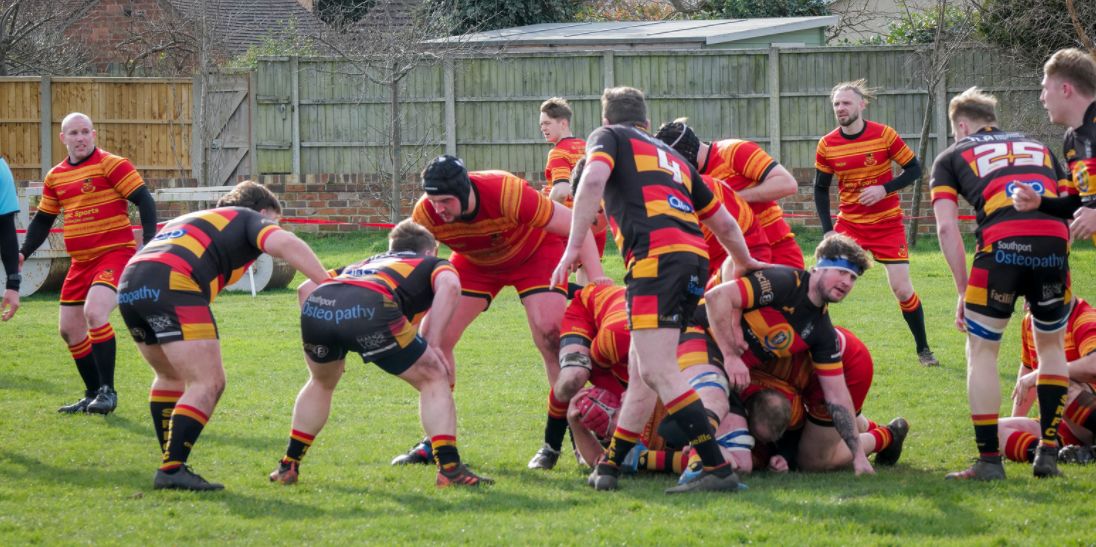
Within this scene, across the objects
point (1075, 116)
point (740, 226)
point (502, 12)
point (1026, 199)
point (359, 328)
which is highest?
point (502, 12)

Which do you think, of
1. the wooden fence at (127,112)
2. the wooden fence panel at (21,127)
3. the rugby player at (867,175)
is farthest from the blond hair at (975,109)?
the wooden fence panel at (21,127)

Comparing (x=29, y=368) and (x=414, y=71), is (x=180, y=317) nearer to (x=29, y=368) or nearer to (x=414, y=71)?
(x=29, y=368)

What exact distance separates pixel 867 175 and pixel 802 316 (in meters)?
4.65

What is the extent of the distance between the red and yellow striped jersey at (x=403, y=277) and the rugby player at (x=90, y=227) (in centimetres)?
310

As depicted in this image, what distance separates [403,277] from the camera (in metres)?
6.54

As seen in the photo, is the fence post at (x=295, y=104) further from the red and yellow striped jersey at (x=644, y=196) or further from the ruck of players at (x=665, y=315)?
the red and yellow striped jersey at (x=644, y=196)

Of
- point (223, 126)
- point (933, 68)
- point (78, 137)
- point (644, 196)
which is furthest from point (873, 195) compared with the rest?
point (223, 126)

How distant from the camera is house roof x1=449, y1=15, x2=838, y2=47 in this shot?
2227cm

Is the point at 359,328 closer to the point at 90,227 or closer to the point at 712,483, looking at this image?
the point at 712,483

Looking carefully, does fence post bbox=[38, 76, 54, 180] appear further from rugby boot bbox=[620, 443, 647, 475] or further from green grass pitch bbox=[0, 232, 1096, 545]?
rugby boot bbox=[620, 443, 647, 475]

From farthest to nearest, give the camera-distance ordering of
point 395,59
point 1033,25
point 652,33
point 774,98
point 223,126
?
1. point 652,33
2. point 223,126
3. point 395,59
4. point 774,98
5. point 1033,25

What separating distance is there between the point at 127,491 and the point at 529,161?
1504 centimetres

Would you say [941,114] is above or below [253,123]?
below

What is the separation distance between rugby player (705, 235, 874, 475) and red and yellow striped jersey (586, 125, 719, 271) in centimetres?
50
